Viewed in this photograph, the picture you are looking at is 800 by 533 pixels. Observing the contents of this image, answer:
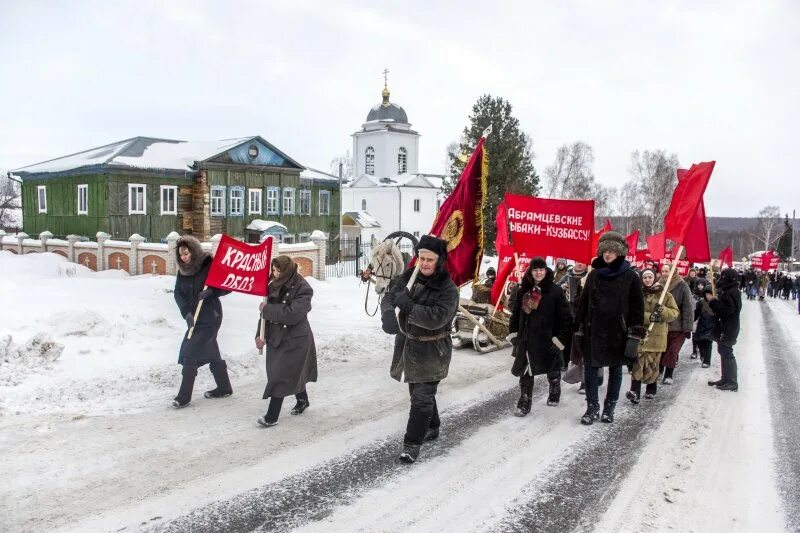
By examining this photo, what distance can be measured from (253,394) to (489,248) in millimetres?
34792

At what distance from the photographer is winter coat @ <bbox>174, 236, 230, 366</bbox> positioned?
6844mm

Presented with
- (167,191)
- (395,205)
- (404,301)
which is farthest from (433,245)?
(395,205)

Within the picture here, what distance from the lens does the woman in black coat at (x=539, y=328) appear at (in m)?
6.98

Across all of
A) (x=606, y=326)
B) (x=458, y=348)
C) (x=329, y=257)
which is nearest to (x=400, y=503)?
(x=606, y=326)

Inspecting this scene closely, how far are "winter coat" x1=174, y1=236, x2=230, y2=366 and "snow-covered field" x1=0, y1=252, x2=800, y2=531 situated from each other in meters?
0.59

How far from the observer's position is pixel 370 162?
6128 centimetres

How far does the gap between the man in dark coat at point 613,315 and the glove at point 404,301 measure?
2.39m

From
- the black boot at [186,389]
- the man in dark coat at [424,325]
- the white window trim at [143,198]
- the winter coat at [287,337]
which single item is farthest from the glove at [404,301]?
the white window trim at [143,198]

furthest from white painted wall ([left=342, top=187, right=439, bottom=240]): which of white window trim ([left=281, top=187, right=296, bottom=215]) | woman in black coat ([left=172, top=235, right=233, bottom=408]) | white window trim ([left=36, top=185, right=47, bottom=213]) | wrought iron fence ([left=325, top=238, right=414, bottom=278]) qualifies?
woman in black coat ([left=172, top=235, right=233, bottom=408])

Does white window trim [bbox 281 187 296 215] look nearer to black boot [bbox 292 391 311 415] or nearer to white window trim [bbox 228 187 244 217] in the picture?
white window trim [bbox 228 187 244 217]

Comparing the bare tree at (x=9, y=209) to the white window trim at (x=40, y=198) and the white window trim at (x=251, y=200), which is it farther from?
the white window trim at (x=251, y=200)

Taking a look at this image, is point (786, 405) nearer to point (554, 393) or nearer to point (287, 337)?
point (554, 393)

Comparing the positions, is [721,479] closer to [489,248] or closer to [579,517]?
[579,517]

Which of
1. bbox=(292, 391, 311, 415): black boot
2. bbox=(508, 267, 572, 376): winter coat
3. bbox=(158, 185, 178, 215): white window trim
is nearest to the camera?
bbox=(292, 391, 311, 415): black boot
